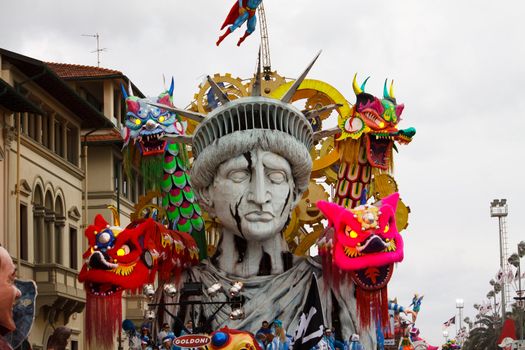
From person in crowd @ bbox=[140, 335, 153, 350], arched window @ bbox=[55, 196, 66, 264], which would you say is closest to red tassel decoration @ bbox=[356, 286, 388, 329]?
person in crowd @ bbox=[140, 335, 153, 350]

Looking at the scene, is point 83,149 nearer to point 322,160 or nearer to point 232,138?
point 322,160

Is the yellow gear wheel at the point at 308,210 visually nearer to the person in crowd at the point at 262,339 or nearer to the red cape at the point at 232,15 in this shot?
the red cape at the point at 232,15

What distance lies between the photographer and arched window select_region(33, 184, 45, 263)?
3891 cm

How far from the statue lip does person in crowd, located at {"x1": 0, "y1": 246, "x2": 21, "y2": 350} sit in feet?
34.7

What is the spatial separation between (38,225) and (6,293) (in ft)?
104

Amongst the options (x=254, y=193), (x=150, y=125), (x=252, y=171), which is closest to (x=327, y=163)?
(x=150, y=125)

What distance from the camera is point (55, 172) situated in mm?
41031

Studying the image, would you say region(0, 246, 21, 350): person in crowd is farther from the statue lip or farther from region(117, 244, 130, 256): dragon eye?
the statue lip

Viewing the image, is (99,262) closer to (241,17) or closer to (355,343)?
(355,343)

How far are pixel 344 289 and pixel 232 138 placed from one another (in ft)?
9.06

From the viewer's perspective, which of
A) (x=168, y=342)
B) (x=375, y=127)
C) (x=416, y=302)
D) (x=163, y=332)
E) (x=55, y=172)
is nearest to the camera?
(x=168, y=342)

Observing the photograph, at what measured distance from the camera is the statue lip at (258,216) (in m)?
18.6

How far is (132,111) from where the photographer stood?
68.0 ft

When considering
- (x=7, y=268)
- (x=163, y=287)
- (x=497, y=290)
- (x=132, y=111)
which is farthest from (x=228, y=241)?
(x=497, y=290)
